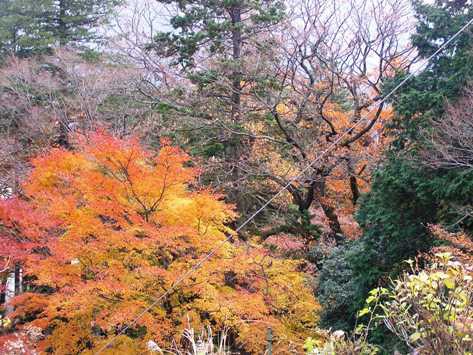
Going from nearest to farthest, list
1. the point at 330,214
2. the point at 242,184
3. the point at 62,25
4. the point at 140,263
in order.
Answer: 1. the point at 140,263
2. the point at 242,184
3. the point at 330,214
4. the point at 62,25

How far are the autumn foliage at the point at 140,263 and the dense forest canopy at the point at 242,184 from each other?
0.03 m

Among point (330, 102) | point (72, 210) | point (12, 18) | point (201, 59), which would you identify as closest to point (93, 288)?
point (72, 210)

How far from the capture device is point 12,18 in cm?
1541

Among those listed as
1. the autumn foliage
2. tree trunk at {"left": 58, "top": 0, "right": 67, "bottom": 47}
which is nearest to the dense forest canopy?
the autumn foliage

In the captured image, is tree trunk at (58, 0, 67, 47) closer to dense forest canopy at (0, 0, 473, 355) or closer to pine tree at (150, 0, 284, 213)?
dense forest canopy at (0, 0, 473, 355)

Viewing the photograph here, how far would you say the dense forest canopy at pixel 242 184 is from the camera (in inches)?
253

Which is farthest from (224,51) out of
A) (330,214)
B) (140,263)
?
(140,263)

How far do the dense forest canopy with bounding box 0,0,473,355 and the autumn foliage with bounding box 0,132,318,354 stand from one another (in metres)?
0.03

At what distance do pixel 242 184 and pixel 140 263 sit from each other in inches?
188

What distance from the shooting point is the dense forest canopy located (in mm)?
6414

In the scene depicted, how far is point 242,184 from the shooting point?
36.9 ft

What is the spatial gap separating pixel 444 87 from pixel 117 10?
13256 millimetres

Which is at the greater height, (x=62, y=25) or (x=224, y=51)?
(x=62, y=25)

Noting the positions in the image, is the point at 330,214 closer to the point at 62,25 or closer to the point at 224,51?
the point at 224,51
